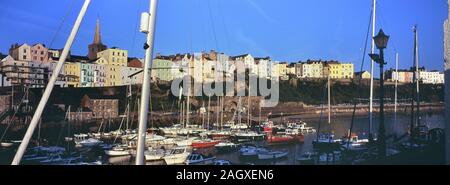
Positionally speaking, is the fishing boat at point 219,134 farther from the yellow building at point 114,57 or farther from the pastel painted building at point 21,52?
the pastel painted building at point 21,52

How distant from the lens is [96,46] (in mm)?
4852

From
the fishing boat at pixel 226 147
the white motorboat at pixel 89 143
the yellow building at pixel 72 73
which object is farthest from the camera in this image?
the white motorboat at pixel 89 143

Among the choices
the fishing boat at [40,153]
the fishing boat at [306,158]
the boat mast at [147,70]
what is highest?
the boat mast at [147,70]

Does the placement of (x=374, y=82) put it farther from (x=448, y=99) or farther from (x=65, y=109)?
(x=65, y=109)

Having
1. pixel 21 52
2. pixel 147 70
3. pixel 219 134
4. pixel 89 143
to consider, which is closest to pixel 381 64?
pixel 147 70

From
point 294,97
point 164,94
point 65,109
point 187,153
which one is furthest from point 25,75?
point 294,97

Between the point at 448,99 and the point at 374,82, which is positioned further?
the point at 374,82

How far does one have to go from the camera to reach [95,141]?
20.3 ft

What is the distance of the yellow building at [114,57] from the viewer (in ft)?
16.0

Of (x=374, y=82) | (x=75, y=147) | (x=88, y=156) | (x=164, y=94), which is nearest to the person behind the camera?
(x=374, y=82)

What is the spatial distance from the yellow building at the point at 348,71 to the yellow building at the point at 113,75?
2889 millimetres

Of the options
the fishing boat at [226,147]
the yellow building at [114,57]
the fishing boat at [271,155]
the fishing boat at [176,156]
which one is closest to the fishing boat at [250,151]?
the fishing boat at [271,155]

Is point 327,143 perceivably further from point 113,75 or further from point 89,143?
point 89,143
